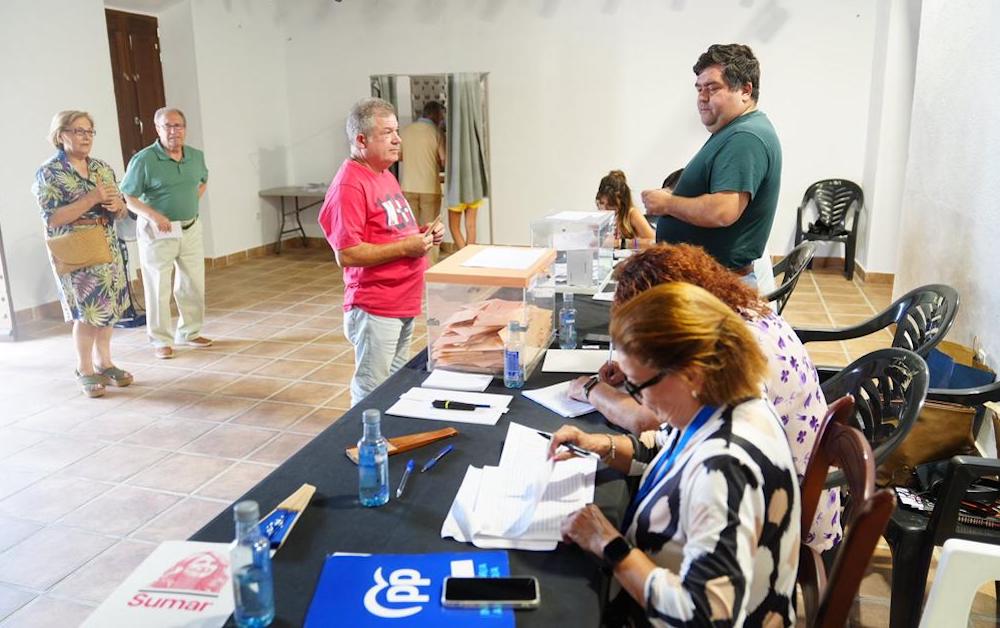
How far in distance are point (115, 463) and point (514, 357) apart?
2245mm

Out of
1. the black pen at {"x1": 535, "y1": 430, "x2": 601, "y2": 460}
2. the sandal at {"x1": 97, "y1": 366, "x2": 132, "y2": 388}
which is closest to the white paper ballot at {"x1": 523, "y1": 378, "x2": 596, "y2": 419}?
the black pen at {"x1": 535, "y1": 430, "x2": 601, "y2": 460}

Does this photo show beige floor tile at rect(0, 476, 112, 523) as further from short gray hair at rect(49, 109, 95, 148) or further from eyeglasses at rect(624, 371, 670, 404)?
eyeglasses at rect(624, 371, 670, 404)

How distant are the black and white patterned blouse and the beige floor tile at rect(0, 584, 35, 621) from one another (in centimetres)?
213

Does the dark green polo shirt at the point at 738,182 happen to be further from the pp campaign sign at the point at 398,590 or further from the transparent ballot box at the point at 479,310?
the pp campaign sign at the point at 398,590

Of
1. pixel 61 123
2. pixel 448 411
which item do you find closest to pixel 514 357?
pixel 448 411

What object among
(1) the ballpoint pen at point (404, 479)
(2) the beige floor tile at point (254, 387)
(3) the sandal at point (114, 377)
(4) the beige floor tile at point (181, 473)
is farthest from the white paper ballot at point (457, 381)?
(3) the sandal at point (114, 377)

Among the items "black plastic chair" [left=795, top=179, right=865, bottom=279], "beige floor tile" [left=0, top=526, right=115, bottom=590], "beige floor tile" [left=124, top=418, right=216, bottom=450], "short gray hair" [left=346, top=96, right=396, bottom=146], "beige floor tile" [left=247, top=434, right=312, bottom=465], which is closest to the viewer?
"beige floor tile" [left=0, top=526, right=115, bottom=590]

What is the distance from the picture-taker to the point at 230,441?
362cm

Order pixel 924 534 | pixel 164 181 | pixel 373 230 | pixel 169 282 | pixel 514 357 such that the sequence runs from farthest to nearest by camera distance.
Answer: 1. pixel 169 282
2. pixel 164 181
3. pixel 373 230
4. pixel 514 357
5. pixel 924 534

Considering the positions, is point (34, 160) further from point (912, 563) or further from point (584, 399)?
point (912, 563)

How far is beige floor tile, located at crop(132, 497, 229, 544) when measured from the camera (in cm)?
278

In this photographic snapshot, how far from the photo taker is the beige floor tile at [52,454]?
337 cm

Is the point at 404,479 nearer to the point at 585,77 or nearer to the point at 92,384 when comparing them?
the point at 92,384

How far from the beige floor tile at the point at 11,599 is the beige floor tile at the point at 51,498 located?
47 centimetres
